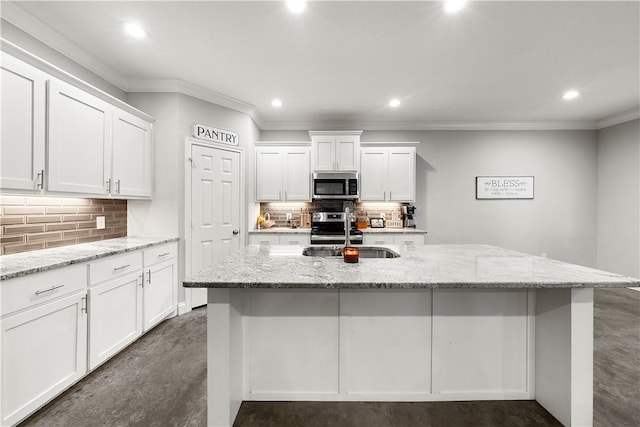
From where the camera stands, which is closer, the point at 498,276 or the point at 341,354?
the point at 498,276

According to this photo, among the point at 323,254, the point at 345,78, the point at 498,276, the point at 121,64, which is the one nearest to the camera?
the point at 498,276

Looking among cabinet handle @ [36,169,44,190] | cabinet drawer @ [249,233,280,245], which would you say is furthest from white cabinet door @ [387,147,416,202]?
cabinet handle @ [36,169,44,190]

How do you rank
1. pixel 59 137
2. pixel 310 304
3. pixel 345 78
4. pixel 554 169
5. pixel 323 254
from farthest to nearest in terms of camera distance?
pixel 554 169
pixel 345 78
pixel 323 254
pixel 59 137
pixel 310 304

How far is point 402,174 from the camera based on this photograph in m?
4.66

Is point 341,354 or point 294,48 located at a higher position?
point 294,48

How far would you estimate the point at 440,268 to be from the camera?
169cm

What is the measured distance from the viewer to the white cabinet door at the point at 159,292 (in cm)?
281

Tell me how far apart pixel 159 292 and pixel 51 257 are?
1130 mm

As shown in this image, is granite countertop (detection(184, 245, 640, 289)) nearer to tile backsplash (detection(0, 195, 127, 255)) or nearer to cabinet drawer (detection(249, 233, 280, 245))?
tile backsplash (detection(0, 195, 127, 255))

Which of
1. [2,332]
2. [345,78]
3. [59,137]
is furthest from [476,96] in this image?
[2,332]

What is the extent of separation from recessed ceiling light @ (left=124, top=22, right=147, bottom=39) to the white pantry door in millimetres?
1281

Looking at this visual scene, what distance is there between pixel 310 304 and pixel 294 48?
2343mm

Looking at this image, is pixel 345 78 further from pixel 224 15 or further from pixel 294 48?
pixel 224 15

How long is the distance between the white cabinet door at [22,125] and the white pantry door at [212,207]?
1.59 meters
